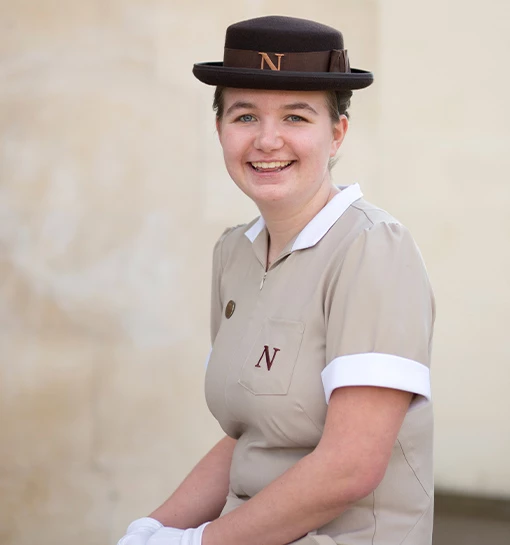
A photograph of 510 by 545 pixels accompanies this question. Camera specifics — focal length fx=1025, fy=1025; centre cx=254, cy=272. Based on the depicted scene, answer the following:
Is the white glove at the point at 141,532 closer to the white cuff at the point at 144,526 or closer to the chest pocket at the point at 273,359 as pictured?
the white cuff at the point at 144,526

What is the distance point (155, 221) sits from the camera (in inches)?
147

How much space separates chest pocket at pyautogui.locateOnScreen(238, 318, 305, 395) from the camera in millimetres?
1908

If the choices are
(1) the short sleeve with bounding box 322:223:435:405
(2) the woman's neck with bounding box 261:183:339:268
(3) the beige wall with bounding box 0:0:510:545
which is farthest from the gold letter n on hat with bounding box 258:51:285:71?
(3) the beige wall with bounding box 0:0:510:545

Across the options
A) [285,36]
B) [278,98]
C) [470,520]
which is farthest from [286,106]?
[470,520]

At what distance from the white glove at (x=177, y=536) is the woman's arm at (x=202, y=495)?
15 centimetres

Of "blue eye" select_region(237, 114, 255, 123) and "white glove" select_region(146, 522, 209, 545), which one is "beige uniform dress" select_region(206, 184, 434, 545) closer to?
"white glove" select_region(146, 522, 209, 545)

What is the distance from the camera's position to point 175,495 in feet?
7.52

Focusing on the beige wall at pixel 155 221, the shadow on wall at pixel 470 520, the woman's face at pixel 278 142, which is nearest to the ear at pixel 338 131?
the woman's face at pixel 278 142

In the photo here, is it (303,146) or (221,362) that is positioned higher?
(303,146)

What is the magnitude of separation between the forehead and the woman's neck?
0.59 ft

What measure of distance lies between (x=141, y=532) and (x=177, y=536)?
0.11 meters

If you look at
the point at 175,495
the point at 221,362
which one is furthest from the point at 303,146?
the point at 175,495

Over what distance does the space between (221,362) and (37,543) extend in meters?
2.11

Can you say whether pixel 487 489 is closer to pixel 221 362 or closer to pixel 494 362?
pixel 494 362
